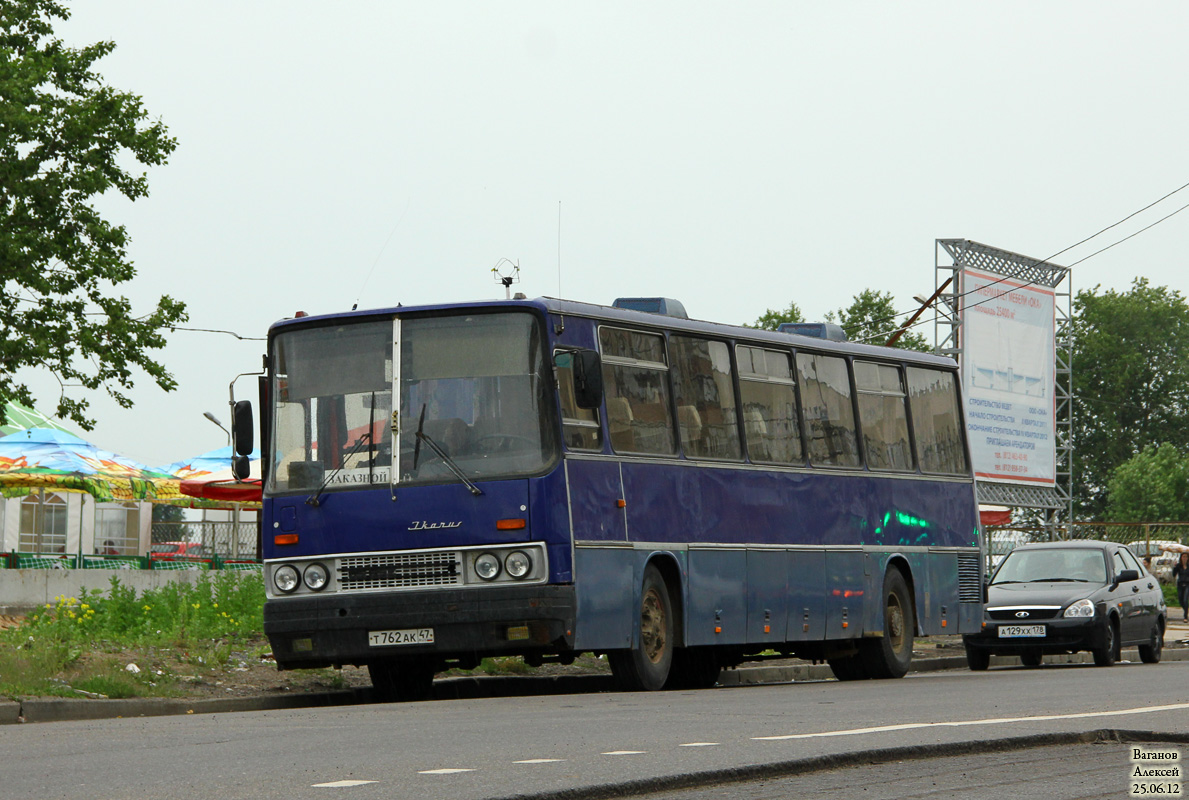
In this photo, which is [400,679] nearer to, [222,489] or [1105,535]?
[222,489]

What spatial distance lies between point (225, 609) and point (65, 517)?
36606 millimetres

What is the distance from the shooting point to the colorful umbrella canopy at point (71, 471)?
3209 centimetres

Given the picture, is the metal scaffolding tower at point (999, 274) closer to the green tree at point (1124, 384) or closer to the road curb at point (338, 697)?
the road curb at point (338, 697)

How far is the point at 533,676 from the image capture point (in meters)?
17.7

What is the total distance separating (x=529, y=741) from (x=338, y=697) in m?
6.68

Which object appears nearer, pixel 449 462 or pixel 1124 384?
pixel 449 462

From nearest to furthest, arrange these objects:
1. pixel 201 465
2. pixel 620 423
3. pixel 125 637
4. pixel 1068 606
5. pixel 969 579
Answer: pixel 620 423 → pixel 125 637 → pixel 969 579 → pixel 1068 606 → pixel 201 465

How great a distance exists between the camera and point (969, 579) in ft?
69.0

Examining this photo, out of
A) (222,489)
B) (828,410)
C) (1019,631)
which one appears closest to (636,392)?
(828,410)

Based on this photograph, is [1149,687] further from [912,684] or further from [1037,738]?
[1037,738]

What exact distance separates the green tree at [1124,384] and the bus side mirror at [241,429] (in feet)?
347

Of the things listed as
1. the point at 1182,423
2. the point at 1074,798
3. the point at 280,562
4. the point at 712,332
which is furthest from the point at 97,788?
the point at 1182,423

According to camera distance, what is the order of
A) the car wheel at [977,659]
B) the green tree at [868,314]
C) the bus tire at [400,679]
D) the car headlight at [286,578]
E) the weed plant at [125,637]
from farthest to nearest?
the green tree at [868,314] → the car wheel at [977,659] → the bus tire at [400,679] → the car headlight at [286,578] → the weed plant at [125,637]

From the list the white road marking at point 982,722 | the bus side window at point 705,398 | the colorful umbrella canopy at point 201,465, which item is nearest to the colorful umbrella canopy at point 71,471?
the colorful umbrella canopy at point 201,465
